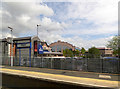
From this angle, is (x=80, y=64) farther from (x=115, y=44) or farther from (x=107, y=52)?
(x=107, y=52)

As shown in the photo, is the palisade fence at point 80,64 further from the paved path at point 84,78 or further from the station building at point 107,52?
the paved path at point 84,78

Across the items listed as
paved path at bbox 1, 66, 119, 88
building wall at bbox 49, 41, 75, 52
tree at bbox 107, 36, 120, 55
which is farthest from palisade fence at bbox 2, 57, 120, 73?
building wall at bbox 49, 41, 75, 52

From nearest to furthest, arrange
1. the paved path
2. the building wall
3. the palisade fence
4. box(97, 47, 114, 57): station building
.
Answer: the paved path < the palisade fence < box(97, 47, 114, 57): station building < the building wall

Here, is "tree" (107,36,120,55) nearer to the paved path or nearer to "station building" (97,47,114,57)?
"station building" (97,47,114,57)

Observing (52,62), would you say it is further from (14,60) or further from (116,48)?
(116,48)

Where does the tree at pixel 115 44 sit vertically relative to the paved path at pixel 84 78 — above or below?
above

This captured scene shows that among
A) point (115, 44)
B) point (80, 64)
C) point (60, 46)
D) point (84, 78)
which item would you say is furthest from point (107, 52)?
point (84, 78)

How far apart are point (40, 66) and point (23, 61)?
5151 millimetres

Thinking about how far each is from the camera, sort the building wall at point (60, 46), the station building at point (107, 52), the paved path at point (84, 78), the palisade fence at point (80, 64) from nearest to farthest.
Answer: the paved path at point (84, 78) → the palisade fence at point (80, 64) → the station building at point (107, 52) → the building wall at point (60, 46)

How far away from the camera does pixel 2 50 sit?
39125 mm

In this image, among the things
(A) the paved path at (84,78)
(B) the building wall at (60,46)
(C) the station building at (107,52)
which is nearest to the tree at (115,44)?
(C) the station building at (107,52)

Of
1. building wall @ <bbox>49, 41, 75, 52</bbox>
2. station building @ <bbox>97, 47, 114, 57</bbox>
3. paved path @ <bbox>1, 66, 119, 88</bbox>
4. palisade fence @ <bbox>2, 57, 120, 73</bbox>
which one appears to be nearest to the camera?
paved path @ <bbox>1, 66, 119, 88</bbox>

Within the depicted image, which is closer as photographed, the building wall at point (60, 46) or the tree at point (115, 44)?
the tree at point (115, 44)

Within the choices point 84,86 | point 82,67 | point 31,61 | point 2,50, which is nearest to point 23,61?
point 31,61
